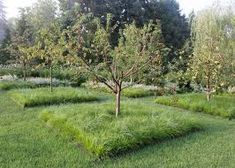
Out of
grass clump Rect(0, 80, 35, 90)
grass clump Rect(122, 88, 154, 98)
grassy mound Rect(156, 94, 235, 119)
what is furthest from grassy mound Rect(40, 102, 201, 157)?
grass clump Rect(0, 80, 35, 90)

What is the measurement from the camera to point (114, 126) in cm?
712

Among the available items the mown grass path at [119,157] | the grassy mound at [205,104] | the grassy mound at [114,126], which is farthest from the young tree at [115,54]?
the grassy mound at [205,104]

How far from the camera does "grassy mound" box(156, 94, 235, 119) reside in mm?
10049

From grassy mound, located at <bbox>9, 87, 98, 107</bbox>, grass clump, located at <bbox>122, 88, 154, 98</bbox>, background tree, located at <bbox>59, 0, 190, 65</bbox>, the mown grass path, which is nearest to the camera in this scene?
the mown grass path

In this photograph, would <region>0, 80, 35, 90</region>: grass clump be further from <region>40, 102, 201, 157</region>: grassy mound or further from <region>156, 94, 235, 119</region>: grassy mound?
<region>40, 102, 201, 157</region>: grassy mound

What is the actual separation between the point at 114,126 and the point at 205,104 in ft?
14.1

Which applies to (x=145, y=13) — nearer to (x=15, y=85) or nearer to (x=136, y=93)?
(x=15, y=85)

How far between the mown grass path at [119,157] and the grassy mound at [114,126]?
0.57 ft

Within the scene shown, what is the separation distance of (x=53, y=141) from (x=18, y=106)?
427 cm

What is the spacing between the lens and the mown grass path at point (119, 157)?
5.86 meters

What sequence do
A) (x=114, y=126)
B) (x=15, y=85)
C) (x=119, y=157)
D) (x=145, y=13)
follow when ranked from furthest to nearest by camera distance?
1. (x=145, y=13)
2. (x=15, y=85)
3. (x=114, y=126)
4. (x=119, y=157)

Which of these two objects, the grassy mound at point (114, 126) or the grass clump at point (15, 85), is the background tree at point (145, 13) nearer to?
the grass clump at point (15, 85)

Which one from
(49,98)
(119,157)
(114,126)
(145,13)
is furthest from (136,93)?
(145,13)

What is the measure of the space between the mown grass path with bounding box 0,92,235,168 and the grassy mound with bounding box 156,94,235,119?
169 cm
